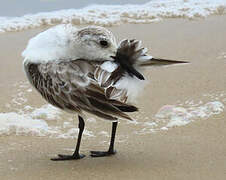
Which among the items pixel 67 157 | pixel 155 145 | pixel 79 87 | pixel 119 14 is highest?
pixel 119 14

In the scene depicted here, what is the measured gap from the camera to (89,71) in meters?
3.12

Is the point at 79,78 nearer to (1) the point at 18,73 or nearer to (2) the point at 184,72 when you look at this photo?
(2) the point at 184,72

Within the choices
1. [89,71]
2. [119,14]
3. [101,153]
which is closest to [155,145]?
[101,153]

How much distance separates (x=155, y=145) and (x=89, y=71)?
921 mm

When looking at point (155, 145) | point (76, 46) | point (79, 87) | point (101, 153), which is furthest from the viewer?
point (155, 145)

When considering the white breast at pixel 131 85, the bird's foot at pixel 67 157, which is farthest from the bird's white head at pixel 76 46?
the bird's foot at pixel 67 157

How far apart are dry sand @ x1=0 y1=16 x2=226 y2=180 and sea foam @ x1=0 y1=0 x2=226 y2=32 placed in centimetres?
339

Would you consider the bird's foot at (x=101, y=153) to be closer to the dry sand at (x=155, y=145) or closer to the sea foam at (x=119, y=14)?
the dry sand at (x=155, y=145)

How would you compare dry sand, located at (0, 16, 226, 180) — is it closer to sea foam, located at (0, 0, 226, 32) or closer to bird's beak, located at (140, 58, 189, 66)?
bird's beak, located at (140, 58, 189, 66)

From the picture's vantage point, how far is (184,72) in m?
5.49

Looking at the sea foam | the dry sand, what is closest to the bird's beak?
the dry sand

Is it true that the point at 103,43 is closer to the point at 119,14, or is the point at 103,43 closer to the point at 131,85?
the point at 131,85

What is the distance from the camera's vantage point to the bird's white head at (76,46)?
3.23m

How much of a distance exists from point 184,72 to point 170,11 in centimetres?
486
